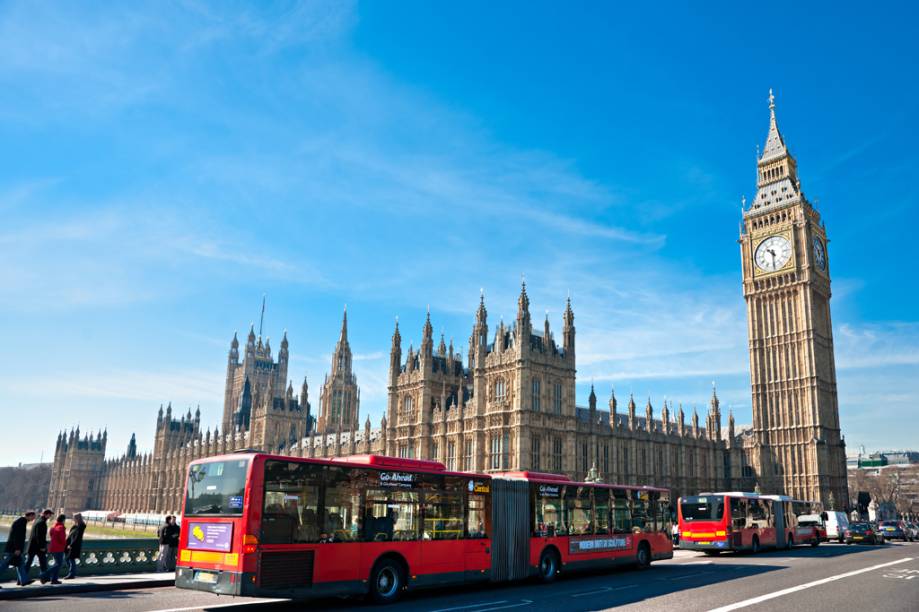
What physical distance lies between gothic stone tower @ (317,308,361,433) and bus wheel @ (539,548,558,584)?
9078 centimetres

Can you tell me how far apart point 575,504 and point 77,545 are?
611 inches

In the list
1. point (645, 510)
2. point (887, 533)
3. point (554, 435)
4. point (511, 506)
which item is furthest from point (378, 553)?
point (887, 533)

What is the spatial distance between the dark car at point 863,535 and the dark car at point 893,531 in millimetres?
3981

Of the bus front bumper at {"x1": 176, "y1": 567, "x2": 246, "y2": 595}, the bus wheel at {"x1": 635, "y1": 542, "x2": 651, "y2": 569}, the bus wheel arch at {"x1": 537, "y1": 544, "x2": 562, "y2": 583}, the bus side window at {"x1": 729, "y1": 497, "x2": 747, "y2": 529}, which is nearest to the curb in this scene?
the bus front bumper at {"x1": 176, "y1": 567, "x2": 246, "y2": 595}

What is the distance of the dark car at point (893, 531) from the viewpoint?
49.8 m

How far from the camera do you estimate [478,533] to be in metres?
20.6

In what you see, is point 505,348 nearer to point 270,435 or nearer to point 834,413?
point 834,413

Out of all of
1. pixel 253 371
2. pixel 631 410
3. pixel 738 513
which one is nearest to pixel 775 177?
pixel 631 410

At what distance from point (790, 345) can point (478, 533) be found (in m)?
70.5

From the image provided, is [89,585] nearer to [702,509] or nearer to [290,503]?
[290,503]

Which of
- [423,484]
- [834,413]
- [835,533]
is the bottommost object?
[835,533]

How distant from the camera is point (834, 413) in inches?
3127

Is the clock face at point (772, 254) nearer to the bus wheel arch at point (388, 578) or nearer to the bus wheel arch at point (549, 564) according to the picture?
the bus wheel arch at point (549, 564)

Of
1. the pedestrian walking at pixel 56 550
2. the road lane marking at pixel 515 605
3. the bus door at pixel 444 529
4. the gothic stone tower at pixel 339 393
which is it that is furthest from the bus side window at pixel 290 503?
the gothic stone tower at pixel 339 393
